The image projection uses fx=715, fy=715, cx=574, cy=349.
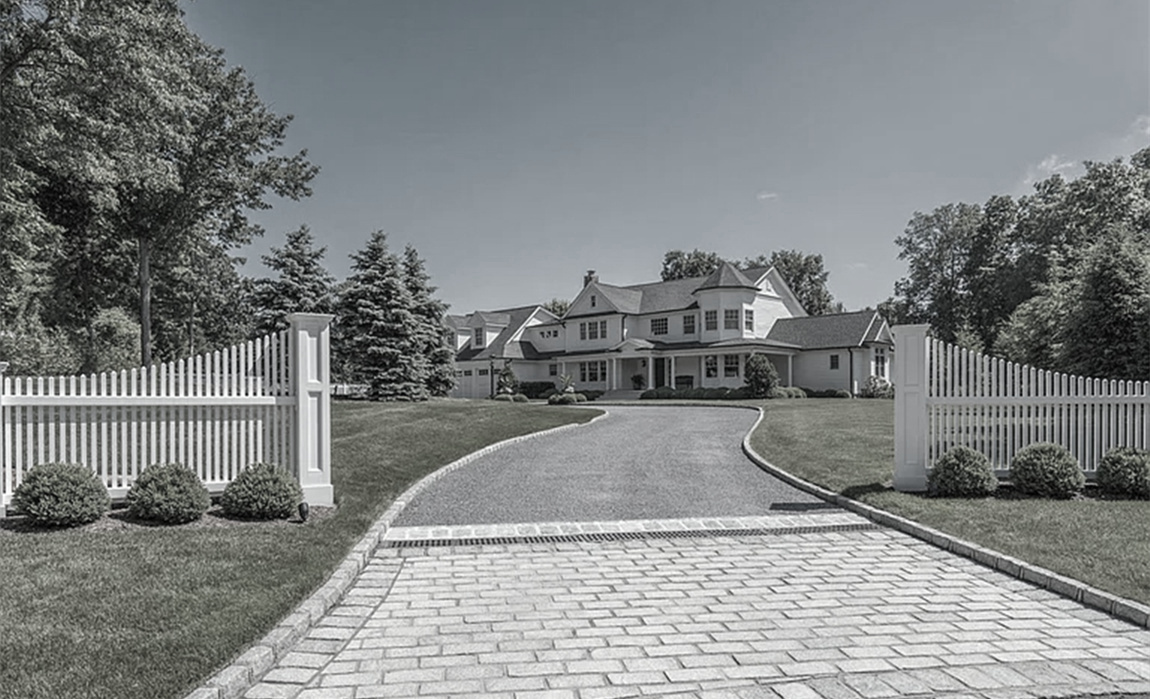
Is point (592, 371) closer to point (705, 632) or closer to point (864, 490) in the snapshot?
point (864, 490)

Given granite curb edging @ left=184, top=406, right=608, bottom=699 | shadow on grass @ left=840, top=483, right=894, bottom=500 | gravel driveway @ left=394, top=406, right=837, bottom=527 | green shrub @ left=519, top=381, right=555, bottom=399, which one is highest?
granite curb edging @ left=184, top=406, right=608, bottom=699

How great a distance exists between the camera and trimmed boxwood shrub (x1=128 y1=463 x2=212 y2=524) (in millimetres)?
7168

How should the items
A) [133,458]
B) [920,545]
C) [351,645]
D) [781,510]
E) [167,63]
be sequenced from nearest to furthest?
[351,645] < [920,545] < [133,458] < [781,510] < [167,63]

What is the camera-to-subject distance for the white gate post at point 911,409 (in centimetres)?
910

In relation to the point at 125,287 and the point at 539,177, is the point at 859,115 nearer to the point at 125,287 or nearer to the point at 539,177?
the point at 539,177

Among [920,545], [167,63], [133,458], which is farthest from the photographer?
[167,63]

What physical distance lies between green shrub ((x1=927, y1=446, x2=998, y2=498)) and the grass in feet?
0.59

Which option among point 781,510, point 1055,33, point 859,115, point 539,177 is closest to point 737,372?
point 539,177

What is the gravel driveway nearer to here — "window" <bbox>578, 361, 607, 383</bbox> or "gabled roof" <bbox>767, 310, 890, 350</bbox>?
"gabled roof" <bbox>767, 310, 890, 350</bbox>

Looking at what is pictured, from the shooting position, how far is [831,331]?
38781 millimetres

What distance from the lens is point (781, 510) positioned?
8531mm

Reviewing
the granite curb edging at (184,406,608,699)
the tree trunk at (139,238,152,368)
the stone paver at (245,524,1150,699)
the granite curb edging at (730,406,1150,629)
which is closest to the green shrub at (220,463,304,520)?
the granite curb edging at (184,406,608,699)

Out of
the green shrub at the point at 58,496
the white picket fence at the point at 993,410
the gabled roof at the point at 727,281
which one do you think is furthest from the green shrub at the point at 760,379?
the green shrub at the point at 58,496

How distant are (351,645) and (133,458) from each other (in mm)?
4897
